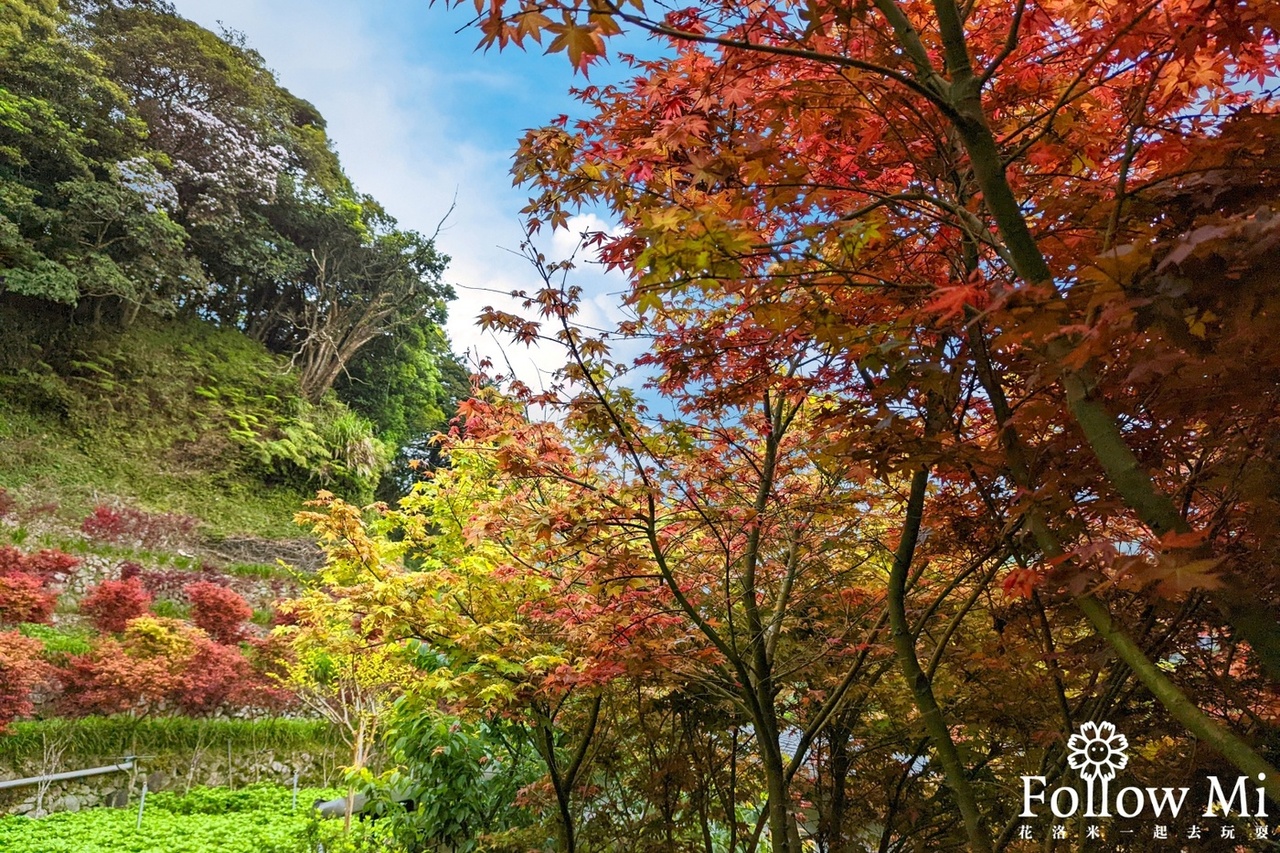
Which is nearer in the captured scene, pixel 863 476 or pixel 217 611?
pixel 863 476

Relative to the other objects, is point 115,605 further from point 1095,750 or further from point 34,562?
point 1095,750

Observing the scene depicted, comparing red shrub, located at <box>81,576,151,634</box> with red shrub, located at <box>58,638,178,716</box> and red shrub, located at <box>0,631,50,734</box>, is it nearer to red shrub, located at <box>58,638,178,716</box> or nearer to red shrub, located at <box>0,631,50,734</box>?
red shrub, located at <box>58,638,178,716</box>

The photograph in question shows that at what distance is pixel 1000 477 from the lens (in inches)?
79.0

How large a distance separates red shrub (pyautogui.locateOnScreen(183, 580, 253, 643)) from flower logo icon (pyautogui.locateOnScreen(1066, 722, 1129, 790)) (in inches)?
395

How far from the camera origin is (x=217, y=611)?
916 centimetres

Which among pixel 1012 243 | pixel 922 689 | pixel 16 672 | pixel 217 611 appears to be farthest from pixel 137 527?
pixel 1012 243

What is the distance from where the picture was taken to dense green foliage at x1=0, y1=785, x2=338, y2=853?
6289mm

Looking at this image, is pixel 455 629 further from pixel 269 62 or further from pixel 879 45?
pixel 269 62

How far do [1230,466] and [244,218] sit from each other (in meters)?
19.7

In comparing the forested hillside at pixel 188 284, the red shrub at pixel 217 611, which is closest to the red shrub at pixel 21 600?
the red shrub at pixel 217 611

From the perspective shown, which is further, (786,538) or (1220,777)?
(786,538)

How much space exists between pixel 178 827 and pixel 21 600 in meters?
3.28

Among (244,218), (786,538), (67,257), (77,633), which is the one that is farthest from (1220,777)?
(244,218)

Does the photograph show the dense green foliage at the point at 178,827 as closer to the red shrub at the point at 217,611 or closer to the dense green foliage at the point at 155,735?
Result: the dense green foliage at the point at 155,735
